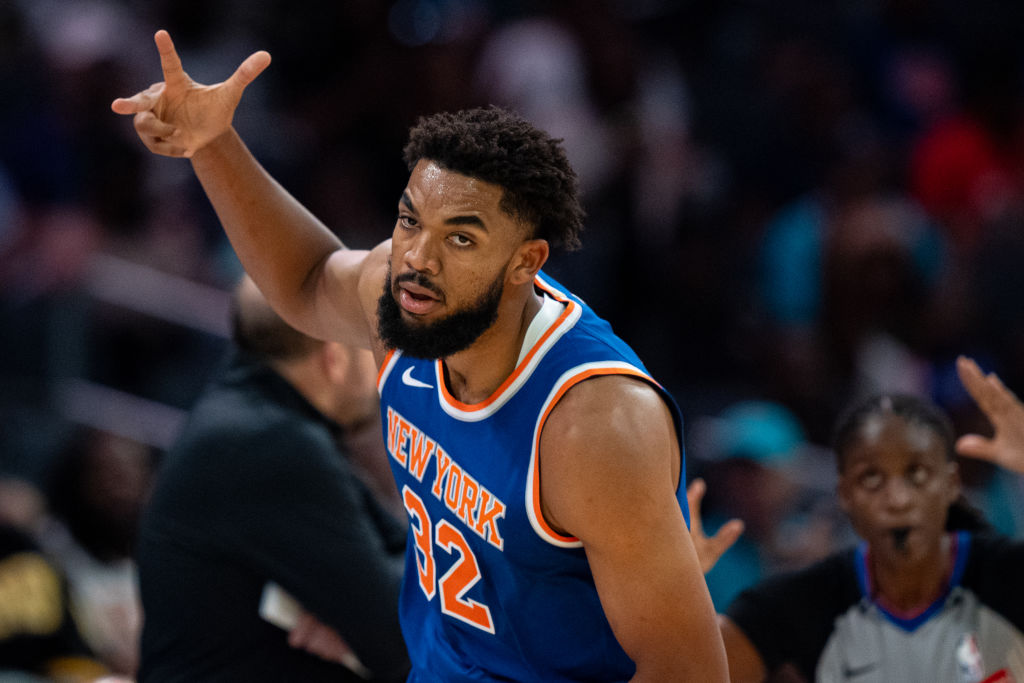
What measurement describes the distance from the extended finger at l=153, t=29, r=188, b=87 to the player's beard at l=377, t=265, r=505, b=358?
717mm

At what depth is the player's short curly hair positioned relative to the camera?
2.45 m

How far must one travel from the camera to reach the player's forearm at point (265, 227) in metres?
3.01

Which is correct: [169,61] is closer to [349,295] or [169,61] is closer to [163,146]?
[163,146]

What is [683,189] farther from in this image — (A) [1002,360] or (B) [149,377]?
(B) [149,377]

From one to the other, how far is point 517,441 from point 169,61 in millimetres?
1115

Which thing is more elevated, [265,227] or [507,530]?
[265,227]

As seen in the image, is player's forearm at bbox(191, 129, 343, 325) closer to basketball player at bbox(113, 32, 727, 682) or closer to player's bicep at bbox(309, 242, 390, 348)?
player's bicep at bbox(309, 242, 390, 348)

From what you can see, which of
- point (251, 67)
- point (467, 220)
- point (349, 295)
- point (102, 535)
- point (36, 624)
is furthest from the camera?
point (102, 535)

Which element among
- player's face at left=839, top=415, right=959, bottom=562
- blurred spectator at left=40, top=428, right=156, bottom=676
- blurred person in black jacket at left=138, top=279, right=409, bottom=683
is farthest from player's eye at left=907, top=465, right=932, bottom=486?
blurred spectator at left=40, top=428, right=156, bottom=676

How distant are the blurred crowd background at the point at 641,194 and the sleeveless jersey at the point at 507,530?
2.79m

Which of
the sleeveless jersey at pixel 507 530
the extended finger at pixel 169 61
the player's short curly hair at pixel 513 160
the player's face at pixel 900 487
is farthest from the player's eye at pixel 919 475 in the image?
the extended finger at pixel 169 61

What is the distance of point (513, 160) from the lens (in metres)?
2.46

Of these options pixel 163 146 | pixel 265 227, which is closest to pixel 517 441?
pixel 265 227

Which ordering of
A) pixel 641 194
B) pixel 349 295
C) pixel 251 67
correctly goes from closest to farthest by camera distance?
1. pixel 251 67
2. pixel 349 295
3. pixel 641 194
